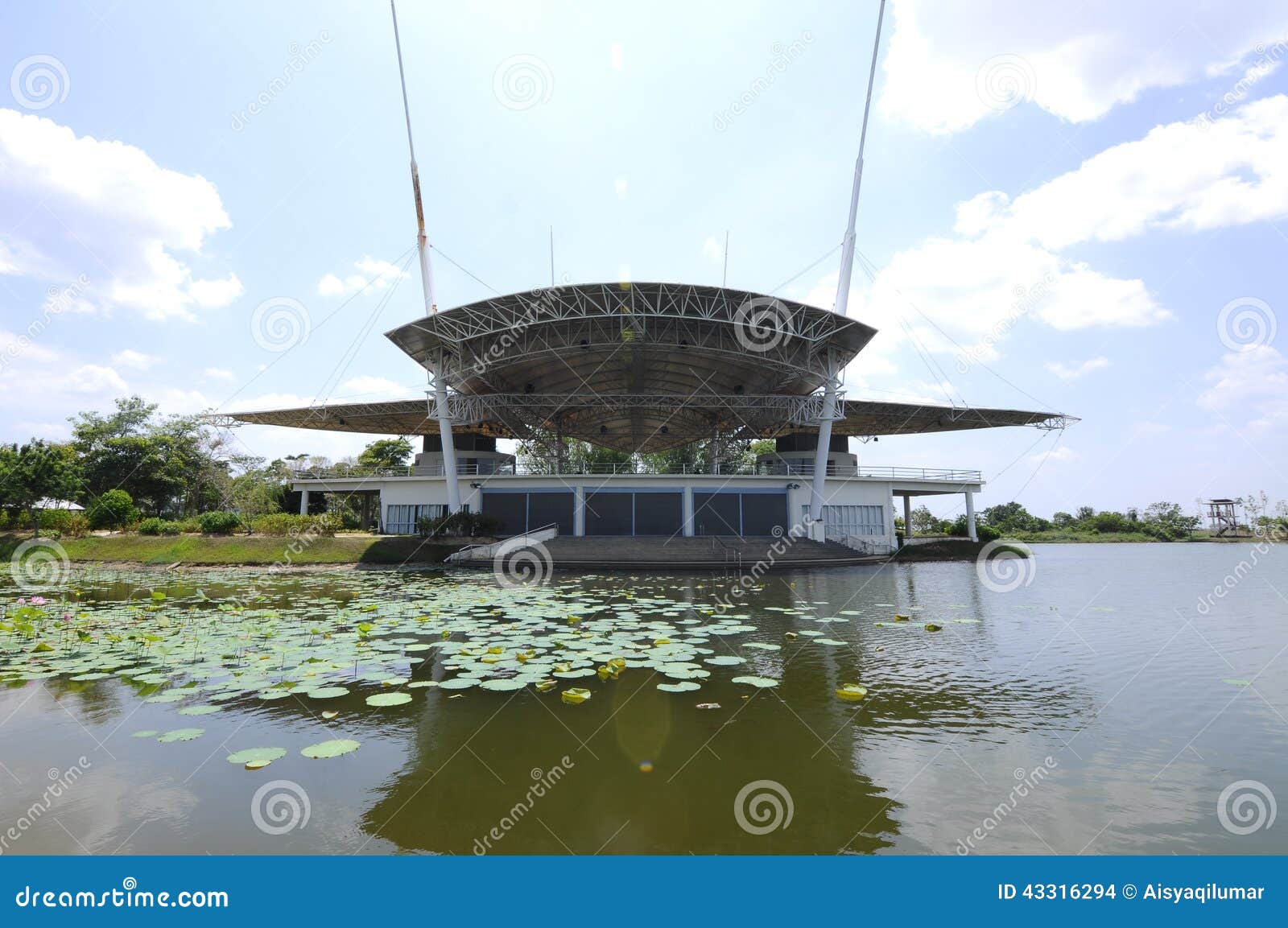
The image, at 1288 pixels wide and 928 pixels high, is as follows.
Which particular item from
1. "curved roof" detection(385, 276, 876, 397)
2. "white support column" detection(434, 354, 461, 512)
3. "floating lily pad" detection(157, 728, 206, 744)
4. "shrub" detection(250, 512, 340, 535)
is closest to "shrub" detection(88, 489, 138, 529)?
"shrub" detection(250, 512, 340, 535)

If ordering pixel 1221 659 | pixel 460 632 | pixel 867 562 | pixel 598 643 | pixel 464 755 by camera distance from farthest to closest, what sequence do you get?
pixel 867 562
pixel 460 632
pixel 598 643
pixel 1221 659
pixel 464 755

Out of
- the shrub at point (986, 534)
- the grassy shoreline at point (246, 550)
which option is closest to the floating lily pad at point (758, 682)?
the grassy shoreline at point (246, 550)

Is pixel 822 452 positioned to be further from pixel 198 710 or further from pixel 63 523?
pixel 63 523

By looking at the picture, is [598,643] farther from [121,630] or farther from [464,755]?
[121,630]

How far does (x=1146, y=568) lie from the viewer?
2695cm

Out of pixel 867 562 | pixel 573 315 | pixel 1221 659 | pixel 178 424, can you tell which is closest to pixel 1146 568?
pixel 867 562

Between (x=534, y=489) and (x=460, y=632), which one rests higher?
(x=534, y=489)

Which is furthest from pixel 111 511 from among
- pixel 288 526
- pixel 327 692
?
pixel 327 692

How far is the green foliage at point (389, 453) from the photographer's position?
202 feet

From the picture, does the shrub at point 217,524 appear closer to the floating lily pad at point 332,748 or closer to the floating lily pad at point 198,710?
the floating lily pad at point 198,710

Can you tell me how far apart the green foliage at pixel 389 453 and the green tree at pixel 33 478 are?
27.5 meters

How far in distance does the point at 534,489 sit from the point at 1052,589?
2561 centimetres

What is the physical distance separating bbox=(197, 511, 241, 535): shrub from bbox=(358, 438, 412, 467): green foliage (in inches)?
1159

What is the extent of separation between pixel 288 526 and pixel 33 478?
14651 millimetres
